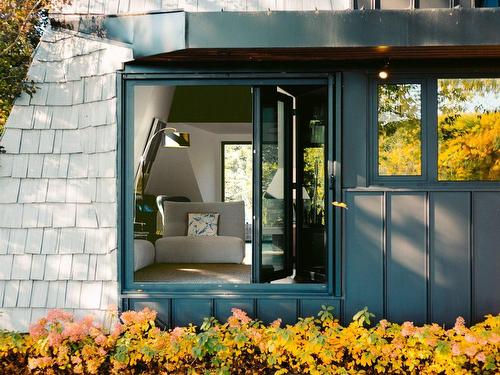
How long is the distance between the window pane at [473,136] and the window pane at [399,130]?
0.20 metres

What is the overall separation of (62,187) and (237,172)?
23.2ft

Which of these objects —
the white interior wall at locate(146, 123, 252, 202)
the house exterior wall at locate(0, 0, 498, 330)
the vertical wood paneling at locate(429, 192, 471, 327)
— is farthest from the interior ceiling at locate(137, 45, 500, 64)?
the white interior wall at locate(146, 123, 252, 202)

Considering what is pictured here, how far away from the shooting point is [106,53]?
507 centimetres

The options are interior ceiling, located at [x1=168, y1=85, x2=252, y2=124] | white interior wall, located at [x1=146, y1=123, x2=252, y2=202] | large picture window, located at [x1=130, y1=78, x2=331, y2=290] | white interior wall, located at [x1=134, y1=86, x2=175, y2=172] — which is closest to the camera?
large picture window, located at [x1=130, y1=78, x2=331, y2=290]

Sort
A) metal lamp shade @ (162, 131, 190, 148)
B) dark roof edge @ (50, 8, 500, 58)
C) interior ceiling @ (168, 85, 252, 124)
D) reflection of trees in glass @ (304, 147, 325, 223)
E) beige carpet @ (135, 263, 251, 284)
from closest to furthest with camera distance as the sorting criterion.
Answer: dark roof edge @ (50, 8, 500, 58) → reflection of trees in glass @ (304, 147, 325, 223) → beige carpet @ (135, 263, 251, 284) → metal lamp shade @ (162, 131, 190, 148) → interior ceiling @ (168, 85, 252, 124)

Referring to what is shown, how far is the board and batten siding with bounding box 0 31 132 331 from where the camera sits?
16.6 feet

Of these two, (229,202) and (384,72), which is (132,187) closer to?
(384,72)

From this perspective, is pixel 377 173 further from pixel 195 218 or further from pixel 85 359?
pixel 195 218

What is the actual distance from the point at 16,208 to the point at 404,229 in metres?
3.39

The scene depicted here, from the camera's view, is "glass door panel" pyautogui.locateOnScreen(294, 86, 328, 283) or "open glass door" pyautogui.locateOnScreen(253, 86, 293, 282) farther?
"glass door panel" pyautogui.locateOnScreen(294, 86, 328, 283)

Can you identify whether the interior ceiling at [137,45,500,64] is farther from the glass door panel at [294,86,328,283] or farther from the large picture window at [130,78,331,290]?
the glass door panel at [294,86,328,283]

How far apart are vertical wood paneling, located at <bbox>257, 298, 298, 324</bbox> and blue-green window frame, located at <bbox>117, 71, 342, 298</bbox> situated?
0.24 ft

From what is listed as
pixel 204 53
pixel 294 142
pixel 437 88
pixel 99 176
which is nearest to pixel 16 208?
pixel 99 176

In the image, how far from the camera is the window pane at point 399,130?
498 centimetres
